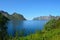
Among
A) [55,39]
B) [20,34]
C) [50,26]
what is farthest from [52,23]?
[55,39]

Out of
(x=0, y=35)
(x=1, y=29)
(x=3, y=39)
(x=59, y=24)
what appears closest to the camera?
(x=3, y=39)

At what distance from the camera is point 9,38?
22203 millimetres

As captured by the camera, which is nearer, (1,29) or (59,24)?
→ (1,29)

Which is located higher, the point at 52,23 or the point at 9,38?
the point at 52,23

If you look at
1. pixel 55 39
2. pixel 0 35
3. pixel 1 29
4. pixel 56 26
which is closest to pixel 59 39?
pixel 55 39

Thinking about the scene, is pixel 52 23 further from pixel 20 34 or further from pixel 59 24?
pixel 20 34

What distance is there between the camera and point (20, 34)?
27828 millimetres

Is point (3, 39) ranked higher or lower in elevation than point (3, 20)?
lower

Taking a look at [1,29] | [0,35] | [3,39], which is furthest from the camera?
[1,29]

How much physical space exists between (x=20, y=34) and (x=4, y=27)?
253 centimetres

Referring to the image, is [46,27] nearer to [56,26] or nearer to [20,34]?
[56,26]

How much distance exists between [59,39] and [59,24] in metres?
23.8

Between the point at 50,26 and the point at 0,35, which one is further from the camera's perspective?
the point at 50,26

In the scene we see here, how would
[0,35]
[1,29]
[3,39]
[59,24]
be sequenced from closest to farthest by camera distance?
1. [3,39]
2. [0,35]
3. [1,29]
4. [59,24]
